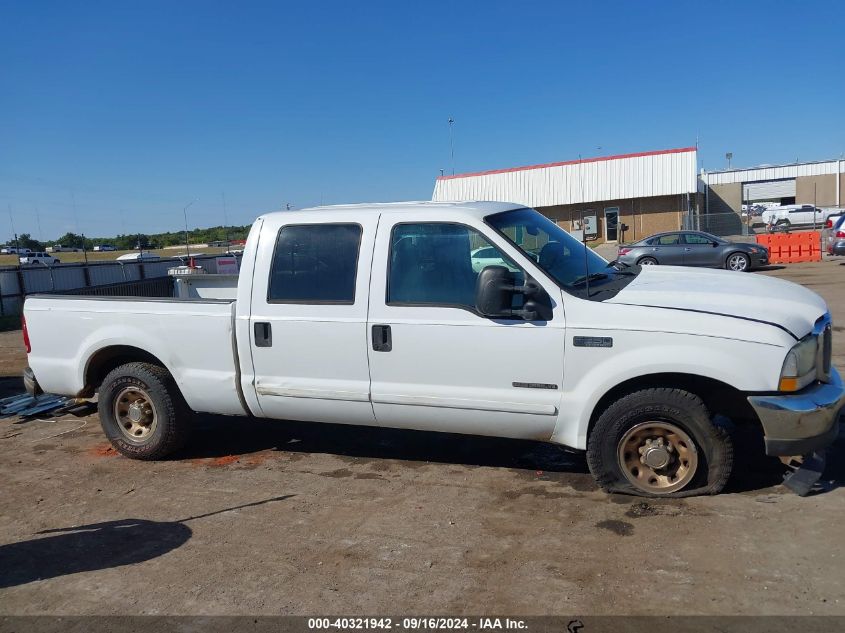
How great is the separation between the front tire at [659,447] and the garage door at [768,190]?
69.0 meters

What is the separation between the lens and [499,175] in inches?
1731

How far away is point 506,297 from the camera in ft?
14.5

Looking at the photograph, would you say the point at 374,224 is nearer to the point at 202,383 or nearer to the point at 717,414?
the point at 202,383

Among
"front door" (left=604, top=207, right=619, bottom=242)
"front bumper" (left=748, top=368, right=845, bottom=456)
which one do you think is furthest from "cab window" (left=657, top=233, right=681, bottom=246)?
"front door" (left=604, top=207, right=619, bottom=242)

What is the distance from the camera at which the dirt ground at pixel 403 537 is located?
3.54 meters

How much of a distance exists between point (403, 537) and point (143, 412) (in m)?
2.81

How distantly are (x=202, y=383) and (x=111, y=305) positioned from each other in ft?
3.57

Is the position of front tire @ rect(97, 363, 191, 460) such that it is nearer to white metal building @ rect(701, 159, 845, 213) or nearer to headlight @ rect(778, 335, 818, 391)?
headlight @ rect(778, 335, 818, 391)

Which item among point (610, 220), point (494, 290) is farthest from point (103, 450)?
point (610, 220)

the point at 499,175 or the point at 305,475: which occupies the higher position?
the point at 499,175

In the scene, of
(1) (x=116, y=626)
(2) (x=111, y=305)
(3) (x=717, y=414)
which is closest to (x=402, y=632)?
(1) (x=116, y=626)

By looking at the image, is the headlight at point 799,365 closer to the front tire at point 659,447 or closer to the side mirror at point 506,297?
the front tire at point 659,447

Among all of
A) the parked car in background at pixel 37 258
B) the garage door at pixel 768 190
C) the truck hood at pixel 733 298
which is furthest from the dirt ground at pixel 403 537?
the garage door at pixel 768 190

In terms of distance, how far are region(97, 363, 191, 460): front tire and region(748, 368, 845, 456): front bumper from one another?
4344 mm
